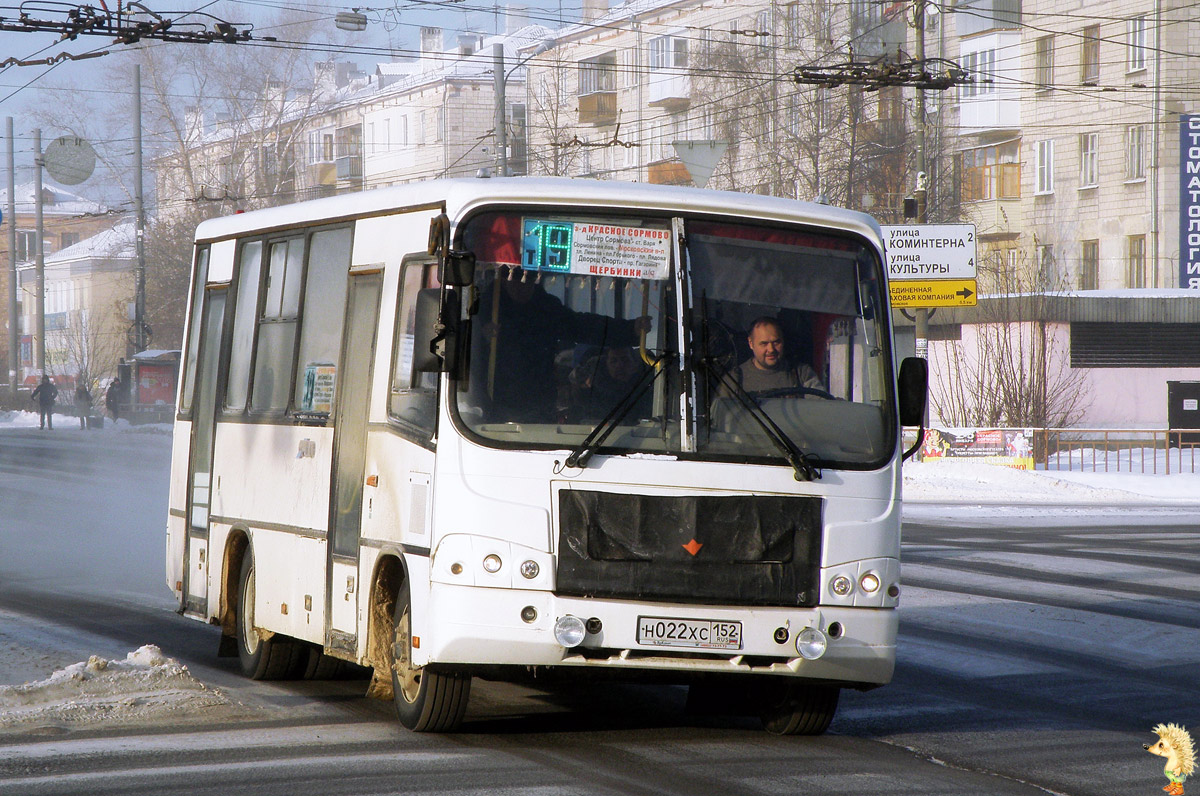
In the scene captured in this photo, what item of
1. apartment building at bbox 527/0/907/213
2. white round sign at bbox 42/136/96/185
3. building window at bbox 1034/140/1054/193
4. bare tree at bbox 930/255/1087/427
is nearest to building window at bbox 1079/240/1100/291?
building window at bbox 1034/140/1054/193

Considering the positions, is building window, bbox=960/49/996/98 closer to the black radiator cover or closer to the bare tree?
the bare tree

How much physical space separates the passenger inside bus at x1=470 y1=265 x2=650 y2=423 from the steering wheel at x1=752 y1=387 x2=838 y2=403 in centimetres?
58

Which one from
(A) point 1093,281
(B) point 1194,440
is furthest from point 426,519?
(A) point 1093,281

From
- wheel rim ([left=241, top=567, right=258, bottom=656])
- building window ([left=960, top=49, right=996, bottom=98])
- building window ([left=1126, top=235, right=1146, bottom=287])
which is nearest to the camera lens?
wheel rim ([left=241, top=567, right=258, bottom=656])

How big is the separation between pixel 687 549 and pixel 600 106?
59025 millimetres

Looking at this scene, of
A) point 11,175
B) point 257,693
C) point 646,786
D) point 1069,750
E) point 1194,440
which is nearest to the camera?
point 646,786

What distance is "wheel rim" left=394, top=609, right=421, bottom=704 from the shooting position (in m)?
7.40

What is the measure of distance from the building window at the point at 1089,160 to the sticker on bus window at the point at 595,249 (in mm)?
48027

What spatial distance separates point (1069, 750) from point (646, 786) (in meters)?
2.13

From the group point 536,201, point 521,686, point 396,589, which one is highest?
point 536,201

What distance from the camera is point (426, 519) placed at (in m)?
7.13

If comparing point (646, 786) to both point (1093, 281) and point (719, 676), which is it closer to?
point (719, 676)

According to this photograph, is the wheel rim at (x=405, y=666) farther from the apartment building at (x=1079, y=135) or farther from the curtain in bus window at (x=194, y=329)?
the apartment building at (x=1079, y=135)

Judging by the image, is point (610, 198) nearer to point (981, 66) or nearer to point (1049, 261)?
point (1049, 261)
